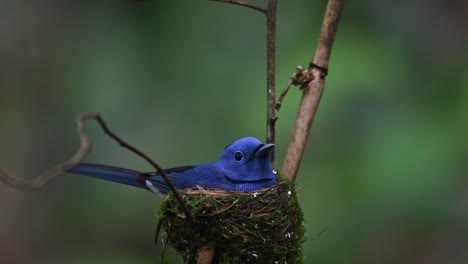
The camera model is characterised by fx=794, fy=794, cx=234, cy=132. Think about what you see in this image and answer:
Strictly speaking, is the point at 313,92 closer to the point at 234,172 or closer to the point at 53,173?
the point at 234,172

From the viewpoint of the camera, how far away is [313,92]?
3.95 m

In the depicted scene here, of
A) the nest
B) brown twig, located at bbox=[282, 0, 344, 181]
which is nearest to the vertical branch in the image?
brown twig, located at bbox=[282, 0, 344, 181]

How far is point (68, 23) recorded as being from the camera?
7066 mm

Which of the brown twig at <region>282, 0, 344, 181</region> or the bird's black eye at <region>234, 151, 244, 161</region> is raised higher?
the brown twig at <region>282, 0, 344, 181</region>

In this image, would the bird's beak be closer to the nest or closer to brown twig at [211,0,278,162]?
brown twig at [211,0,278,162]

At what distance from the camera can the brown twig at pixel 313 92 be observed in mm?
3781

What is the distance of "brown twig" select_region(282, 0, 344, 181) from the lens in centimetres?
378

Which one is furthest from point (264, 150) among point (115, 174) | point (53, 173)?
point (53, 173)

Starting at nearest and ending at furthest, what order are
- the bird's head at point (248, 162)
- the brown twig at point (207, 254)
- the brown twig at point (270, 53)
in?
the brown twig at point (207, 254), the brown twig at point (270, 53), the bird's head at point (248, 162)

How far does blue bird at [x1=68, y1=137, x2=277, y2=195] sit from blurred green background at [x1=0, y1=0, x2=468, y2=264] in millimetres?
906

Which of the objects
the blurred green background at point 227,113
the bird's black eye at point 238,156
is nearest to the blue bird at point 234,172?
the bird's black eye at point 238,156

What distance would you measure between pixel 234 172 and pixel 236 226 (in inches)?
30.9

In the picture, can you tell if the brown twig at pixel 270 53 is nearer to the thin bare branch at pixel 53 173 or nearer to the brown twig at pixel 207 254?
the brown twig at pixel 207 254

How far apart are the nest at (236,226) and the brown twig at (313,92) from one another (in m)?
0.18
